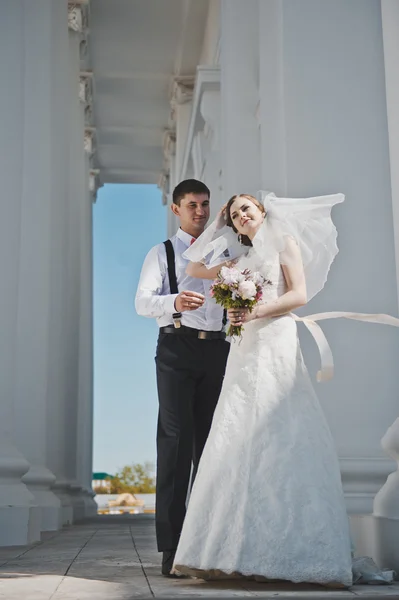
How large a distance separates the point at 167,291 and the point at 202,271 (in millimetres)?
631

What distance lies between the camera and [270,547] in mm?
6203

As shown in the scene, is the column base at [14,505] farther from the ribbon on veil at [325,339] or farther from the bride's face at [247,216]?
the bride's face at [247,216]

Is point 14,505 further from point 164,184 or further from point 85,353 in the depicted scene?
point 164,184

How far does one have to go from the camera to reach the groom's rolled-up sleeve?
7723mm

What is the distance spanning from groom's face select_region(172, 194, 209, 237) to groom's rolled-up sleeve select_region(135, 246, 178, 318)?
16.0 inches

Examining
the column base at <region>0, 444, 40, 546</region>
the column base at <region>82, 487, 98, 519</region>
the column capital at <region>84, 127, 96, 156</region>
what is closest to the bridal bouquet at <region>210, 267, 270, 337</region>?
the column base at <region>0, 444, 40, 546</region>

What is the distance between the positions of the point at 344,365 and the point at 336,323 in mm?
497

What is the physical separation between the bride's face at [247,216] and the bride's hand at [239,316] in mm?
817

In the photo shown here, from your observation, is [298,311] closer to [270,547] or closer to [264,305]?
[264,305]

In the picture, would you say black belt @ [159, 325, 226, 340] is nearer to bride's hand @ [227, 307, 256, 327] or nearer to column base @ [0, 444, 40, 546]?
bride's hand @ [227, 307, 256, 327]

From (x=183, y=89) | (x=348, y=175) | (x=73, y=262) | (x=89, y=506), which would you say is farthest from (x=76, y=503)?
(x=348, y=175)

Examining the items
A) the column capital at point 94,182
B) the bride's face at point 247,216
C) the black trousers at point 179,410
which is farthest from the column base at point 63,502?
the column capital at point 94,182

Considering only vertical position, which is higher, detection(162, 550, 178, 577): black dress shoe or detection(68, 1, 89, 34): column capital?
detection(68, 1, 89, 34): column capital

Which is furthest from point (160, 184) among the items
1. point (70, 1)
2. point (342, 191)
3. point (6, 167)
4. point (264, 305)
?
point (264, 305)
